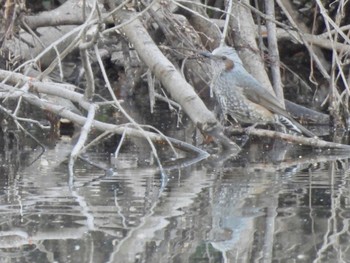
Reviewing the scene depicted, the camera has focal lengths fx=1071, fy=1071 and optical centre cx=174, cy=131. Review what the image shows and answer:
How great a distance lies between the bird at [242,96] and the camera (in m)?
8.31

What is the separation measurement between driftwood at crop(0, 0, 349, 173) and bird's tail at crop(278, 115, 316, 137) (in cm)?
55

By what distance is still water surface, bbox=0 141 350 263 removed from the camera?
4.50 m

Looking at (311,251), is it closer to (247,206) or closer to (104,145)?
(247,206)

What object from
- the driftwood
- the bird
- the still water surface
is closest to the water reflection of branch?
the driftwood

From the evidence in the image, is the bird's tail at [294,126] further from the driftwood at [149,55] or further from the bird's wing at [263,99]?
the driftwood at [149,55]

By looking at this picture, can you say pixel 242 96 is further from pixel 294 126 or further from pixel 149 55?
pixel 149 55

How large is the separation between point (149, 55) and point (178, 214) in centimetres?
257

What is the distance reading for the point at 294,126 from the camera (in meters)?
8.30

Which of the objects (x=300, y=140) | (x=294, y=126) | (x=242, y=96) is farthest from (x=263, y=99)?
(x=300, y=140)

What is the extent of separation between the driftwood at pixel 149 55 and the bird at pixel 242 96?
0.74ft

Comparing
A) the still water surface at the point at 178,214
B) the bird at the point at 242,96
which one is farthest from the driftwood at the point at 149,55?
the still water surface at the point at 178,214

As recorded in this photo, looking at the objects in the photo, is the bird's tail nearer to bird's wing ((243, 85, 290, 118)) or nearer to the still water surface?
bird's wing ((243, 85, 290, 118))

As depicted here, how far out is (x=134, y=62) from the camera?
1025 centimetres

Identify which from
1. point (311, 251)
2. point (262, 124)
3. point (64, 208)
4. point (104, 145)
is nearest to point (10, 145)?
point (104, 145)
